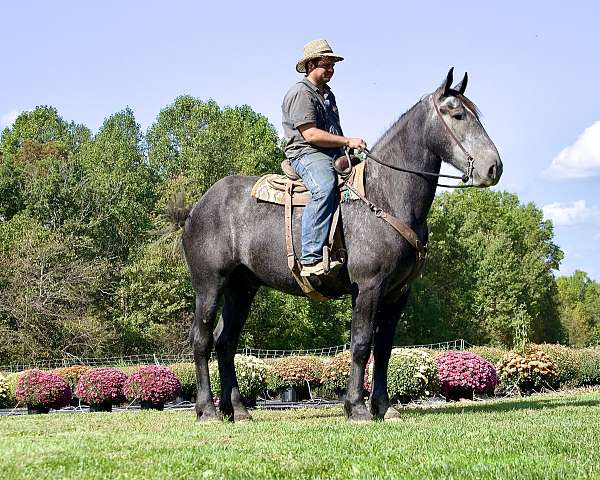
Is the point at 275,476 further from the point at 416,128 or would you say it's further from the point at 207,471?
the point at 416,128

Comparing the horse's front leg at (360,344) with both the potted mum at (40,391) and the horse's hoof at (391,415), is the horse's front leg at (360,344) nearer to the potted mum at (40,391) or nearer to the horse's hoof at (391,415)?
the horse's hoof at (391,415)

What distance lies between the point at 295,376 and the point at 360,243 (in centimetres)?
1283

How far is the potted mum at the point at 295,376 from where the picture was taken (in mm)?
21562

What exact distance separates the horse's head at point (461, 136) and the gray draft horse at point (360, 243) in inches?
0.4

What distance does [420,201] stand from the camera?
953cm

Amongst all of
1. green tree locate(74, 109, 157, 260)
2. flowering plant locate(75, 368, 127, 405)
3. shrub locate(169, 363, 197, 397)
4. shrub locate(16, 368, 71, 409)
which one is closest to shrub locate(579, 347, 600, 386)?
shrub locate(169, 363, 197, 397)

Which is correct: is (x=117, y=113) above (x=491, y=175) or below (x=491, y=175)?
above

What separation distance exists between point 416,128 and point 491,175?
1091mm

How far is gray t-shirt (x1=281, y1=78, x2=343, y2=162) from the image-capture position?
9625mm

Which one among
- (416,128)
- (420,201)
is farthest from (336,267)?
(416,128)

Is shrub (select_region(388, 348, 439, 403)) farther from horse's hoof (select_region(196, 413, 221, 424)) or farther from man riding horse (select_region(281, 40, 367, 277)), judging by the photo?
man riding horse (select_region(281, 40, 367, 277))

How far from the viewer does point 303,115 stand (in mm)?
9602

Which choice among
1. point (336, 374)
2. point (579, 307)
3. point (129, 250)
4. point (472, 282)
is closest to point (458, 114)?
point (336, 374)

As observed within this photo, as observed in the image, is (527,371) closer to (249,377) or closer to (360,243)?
(249,377)
